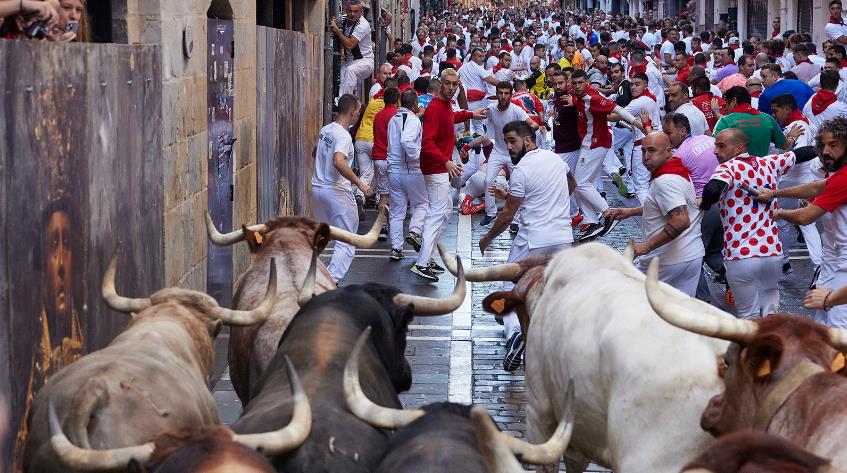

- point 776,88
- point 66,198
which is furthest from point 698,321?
point 776,88

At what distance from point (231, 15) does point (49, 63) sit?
19.1 ft

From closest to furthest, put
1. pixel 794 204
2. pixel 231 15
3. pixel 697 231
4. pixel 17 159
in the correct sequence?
pixel 17 159 < pixel 697 231 < pixel 231 15 < pixel 794 204

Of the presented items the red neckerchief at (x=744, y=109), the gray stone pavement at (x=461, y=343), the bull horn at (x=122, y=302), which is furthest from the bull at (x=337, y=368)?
the red neckerchief at (x=744, y=109)

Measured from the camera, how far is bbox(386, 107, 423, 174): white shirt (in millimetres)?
15203

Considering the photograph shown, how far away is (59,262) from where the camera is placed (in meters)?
7.22

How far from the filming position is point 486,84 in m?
27.7

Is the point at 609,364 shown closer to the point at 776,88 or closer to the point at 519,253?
the point at 519,253

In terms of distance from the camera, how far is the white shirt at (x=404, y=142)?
15203 mm

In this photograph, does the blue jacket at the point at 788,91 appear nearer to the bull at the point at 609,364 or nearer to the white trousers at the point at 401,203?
the white trousers at the point at 401,203

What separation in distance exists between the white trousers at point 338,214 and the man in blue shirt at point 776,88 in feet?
21.4

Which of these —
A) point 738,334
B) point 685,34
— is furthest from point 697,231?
point 685,34

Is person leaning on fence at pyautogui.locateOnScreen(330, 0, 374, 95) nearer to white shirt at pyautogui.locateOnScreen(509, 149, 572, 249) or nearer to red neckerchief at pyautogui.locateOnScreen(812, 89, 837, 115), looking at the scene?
red neckerchief at pyautogui.locateOnScreen(812, 89, 837, 115)

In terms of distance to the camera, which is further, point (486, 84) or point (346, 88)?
point (486, 84)

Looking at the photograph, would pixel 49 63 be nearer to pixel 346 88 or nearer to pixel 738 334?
pixel 738 334
